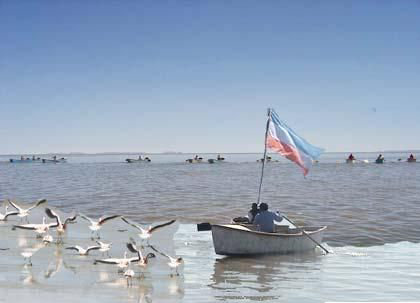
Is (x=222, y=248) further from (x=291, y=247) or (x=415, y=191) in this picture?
(x=415, y=191)

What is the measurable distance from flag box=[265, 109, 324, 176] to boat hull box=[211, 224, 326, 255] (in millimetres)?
2605

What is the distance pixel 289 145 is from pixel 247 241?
163 inches

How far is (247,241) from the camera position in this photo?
51.1 ft

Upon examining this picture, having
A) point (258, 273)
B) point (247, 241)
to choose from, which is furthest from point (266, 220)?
point (258, 273)

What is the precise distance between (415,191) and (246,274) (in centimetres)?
3049

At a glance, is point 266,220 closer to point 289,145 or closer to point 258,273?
point 258,273

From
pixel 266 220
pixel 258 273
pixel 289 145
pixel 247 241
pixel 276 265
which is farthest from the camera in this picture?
pixel 289 145

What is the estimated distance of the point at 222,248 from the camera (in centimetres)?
1563

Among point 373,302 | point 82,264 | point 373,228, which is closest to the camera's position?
point 373,302

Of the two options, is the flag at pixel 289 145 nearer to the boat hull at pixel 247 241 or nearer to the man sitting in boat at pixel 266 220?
the man sitting in boat at pixel 266 220

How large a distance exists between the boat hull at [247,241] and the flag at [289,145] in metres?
2.60

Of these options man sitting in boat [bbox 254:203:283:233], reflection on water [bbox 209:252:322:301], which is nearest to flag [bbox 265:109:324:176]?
man sitting in boat [bbox 254:203:283:233]

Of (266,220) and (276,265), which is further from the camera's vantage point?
(266,220)

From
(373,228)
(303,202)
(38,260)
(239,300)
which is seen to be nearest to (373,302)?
(239,300)
